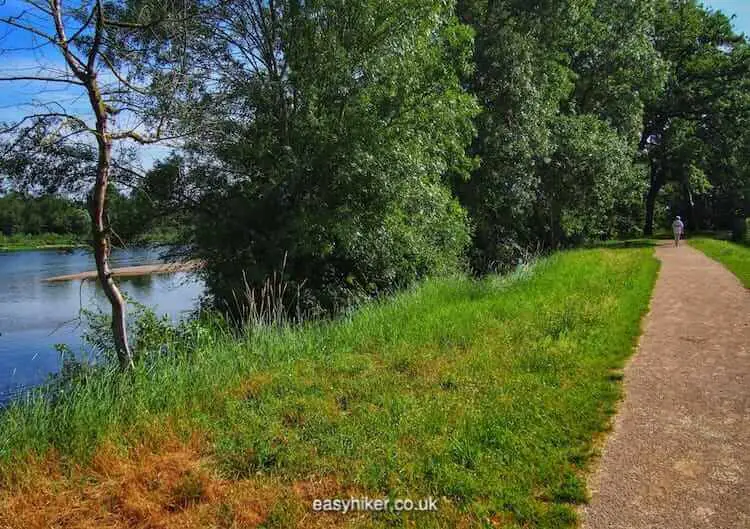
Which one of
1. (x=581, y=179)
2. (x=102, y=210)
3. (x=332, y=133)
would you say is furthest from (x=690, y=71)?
(x=102, y=210)

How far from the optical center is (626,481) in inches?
124

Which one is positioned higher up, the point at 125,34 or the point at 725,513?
the point at 125,34

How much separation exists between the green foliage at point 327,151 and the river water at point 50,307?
6.91 ft

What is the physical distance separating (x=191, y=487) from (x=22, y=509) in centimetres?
87

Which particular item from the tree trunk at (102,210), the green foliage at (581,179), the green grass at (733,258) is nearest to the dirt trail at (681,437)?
the tree trunk at (102,210)

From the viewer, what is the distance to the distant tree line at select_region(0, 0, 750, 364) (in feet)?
19.8

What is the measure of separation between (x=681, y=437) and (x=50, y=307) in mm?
18734

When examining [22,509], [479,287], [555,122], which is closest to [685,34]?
[555,122]

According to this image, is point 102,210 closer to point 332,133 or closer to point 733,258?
point 332,133

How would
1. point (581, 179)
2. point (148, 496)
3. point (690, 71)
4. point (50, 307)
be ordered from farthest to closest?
point (690, 71)
point (581, 179)
point (50, 307)
point (148, 496)

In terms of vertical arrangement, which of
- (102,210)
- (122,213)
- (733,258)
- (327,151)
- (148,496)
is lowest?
(148,496)

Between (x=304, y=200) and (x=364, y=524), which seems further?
(x=304, y=200)

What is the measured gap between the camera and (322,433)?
3.80 metres

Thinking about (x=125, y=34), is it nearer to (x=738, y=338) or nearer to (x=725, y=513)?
(x=725, y=513)
